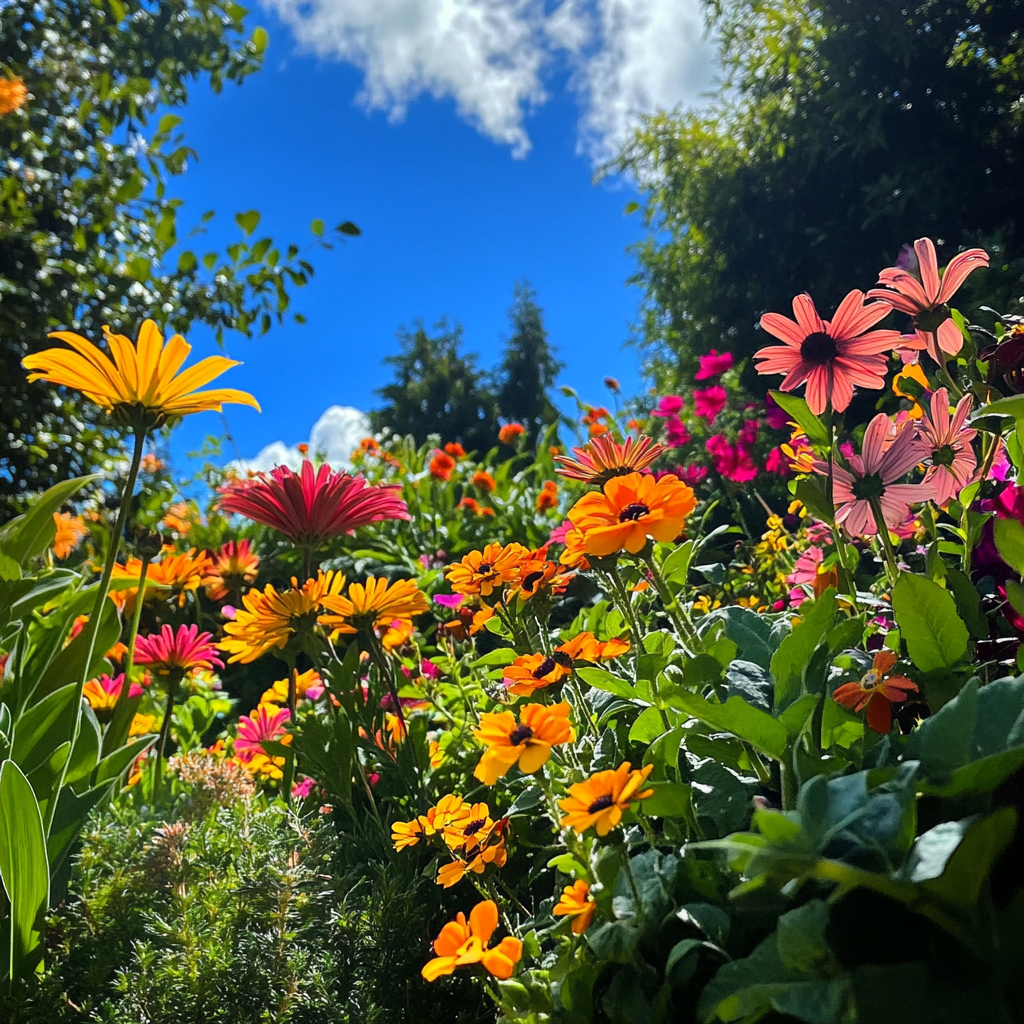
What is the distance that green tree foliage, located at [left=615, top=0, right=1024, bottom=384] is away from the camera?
14.8ft

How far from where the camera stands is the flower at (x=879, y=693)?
1.92 feet

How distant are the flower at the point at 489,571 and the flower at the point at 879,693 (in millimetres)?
390

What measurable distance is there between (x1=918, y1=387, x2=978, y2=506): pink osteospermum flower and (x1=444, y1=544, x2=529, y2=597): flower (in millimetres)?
483

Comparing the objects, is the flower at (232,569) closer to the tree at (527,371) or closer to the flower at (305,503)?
the flower at (305,503)

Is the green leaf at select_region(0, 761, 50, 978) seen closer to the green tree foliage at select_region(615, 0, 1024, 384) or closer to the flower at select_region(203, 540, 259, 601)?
the flower at select_region(203, 540, 259, 601)

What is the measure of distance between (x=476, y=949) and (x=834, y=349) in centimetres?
69

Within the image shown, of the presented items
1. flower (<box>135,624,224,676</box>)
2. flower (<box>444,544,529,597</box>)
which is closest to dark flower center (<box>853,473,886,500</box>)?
flower (<box>444,544,529,597</box>)

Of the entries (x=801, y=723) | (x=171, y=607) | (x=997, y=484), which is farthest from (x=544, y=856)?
(x=171, y=607)

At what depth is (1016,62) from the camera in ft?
15.0

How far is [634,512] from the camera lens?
69 centimetres

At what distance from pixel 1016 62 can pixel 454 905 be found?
Result: 5917mm

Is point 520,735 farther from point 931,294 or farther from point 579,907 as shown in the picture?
point 931,294

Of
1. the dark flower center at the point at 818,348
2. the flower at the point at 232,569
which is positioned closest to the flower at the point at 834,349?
the dark flower center at the point at 818,348

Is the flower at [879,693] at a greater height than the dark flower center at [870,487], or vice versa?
the dark flower center at [870,487]
